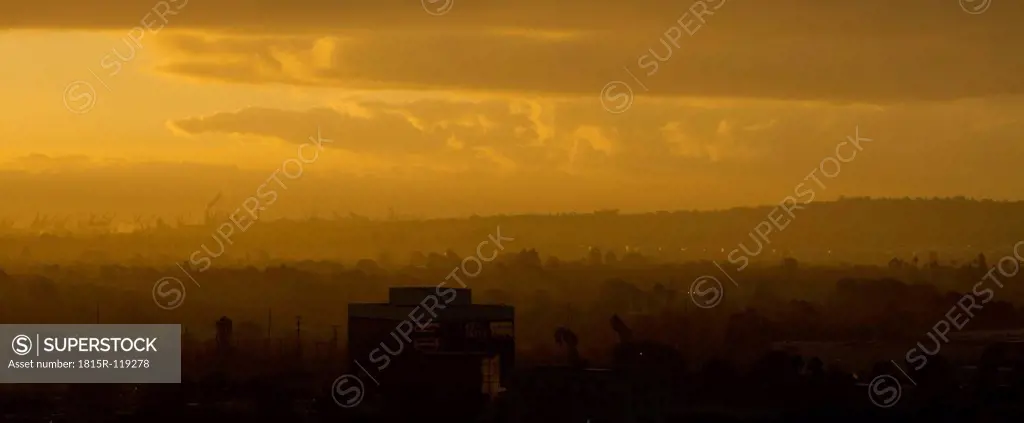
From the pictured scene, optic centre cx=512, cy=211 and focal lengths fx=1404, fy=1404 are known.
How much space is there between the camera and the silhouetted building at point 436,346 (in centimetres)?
3728

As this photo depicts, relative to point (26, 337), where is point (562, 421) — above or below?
below

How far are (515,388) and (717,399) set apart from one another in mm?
10004

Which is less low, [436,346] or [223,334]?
[223,334]

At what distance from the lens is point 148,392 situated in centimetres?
4181

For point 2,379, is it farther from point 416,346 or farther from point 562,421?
point 562,421

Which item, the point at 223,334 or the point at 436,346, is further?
the point at 223,334

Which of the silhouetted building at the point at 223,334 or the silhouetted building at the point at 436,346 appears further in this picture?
the silhouetted building at the point at 223,334

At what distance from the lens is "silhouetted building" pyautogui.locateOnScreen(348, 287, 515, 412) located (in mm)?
37281

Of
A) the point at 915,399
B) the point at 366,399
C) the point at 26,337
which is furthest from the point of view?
the point at 915,399

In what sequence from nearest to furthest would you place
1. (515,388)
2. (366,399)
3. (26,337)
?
(26,337) < (515,388) < (366,399)

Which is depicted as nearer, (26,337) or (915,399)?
(26,337)

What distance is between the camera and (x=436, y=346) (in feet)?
123

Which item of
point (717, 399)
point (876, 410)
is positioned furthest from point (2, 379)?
point (876, 410)

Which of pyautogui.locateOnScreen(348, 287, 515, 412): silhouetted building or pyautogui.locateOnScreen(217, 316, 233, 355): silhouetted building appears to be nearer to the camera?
pyautogui.locateOnScreen(348, 287, 515, 412): silhouetted building
